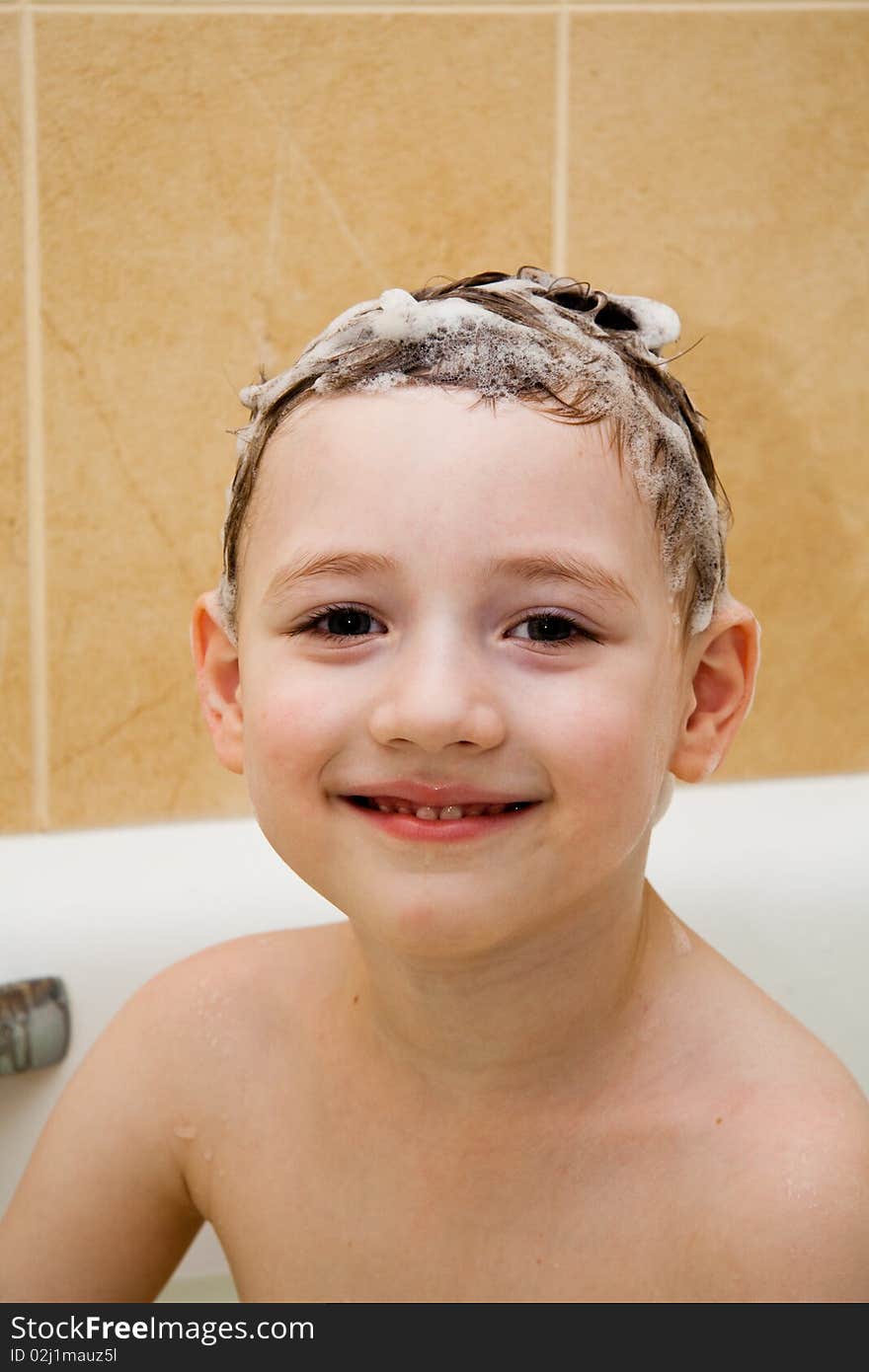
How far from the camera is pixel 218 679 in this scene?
0.94 meters

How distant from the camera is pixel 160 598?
5.13 feet

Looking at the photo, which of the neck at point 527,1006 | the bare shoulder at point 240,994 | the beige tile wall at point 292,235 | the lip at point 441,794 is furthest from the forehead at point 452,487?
the beige tile wall at point 292,235

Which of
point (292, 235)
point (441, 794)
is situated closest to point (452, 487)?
point (441, 794)

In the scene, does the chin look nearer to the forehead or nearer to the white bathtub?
the forehead

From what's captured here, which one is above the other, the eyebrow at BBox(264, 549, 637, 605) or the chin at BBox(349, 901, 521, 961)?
the eyebrow at BBox(264, 549, 637, 605)

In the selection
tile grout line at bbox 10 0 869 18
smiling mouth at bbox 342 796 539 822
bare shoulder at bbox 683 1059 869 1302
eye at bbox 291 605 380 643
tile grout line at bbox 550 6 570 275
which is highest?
tile grout line at bbox 10 0 869 18

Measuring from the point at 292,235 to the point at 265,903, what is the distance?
68 centimetres

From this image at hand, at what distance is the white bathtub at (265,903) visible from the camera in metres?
1.24

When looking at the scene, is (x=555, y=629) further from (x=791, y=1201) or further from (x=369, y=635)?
(x=791, y=1201)

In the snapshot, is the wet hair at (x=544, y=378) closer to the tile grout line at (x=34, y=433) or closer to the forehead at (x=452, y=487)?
the forehead at (x=452, y=487)

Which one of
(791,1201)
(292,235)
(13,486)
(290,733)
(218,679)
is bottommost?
(791,1201)

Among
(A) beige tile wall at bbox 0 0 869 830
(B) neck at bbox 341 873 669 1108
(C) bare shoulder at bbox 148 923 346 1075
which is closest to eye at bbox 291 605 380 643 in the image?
(B) neck at bbox 341 873 669 1108

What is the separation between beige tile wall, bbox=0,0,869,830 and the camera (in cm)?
143
